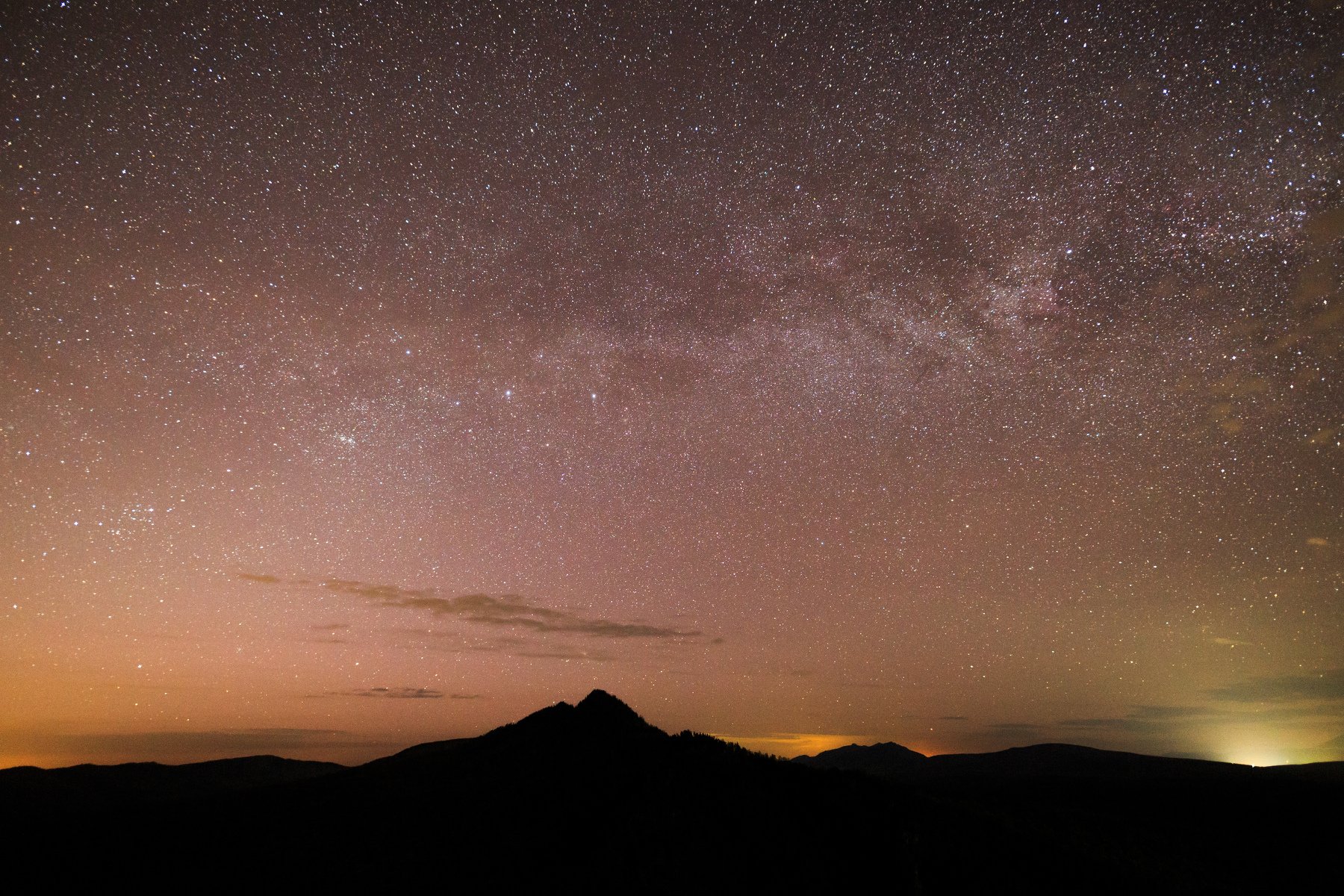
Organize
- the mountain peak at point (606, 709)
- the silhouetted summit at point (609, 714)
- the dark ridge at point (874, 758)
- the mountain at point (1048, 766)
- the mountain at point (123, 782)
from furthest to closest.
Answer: the dark ridge at point (874, 758), the mountain at point (123, 782), the mountain at point (1048, 766), the mountain peak at point (606, 709), the silhouetted summit at point (609, 714)

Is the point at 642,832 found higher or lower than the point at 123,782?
higher

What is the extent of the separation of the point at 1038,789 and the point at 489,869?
40.4 m

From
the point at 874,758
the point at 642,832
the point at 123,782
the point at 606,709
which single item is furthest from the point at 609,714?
the point at 874,758

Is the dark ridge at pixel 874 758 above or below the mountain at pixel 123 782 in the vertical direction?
below

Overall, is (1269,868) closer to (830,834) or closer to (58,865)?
(830,834)

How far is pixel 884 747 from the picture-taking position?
127312 mm

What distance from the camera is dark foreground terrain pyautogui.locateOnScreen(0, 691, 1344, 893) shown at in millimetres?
15297

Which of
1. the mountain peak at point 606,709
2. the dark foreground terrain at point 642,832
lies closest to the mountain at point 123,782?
the dark foreground terrain at point 642,832

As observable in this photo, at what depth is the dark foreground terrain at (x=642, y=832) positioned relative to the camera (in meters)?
15.3

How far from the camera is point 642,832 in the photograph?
16719 millimetres

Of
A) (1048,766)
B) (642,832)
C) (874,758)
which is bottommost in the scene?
(874,758)

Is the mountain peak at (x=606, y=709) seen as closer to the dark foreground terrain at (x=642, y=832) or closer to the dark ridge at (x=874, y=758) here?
the dark foreground terrain at (x=642, y=832)

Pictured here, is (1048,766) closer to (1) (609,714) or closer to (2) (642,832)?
(1) (609,714)

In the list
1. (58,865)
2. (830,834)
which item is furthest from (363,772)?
(830,834)
